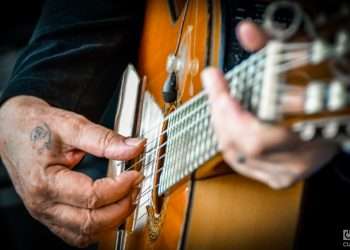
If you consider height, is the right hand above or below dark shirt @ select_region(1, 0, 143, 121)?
below

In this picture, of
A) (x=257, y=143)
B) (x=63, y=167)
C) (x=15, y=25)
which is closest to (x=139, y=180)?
(x=63, y=167)

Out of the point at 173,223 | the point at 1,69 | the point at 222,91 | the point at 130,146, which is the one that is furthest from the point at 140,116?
the point at 1,69

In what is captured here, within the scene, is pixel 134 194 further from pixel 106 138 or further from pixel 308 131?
pixel 308 131

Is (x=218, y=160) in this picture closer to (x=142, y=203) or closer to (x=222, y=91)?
(x=222, y=91)

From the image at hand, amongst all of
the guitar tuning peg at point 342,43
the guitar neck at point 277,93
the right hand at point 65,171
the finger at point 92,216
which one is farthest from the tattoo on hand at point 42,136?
the guitar tuning peg at point 342,43

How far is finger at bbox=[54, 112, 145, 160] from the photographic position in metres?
0.83

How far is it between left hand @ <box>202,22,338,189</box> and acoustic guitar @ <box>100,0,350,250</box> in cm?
1

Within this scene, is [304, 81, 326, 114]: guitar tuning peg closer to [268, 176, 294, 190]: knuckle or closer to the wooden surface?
[268, 176, 294, 190]: knuckle

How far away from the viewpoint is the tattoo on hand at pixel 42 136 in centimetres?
90

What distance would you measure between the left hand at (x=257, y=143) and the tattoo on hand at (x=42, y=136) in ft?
1.39

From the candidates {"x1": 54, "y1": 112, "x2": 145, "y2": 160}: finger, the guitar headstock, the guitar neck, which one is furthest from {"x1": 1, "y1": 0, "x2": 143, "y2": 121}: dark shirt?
the guitar headstock

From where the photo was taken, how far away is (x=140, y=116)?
39.1 inches

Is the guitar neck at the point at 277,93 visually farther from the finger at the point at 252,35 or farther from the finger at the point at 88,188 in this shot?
the finger at the point at 88,188

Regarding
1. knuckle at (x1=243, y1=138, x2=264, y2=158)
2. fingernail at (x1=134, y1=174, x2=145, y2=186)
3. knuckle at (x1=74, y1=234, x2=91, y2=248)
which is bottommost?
knuckle at (x1=74, y1=234, x2=91, y2=248)
